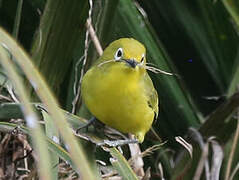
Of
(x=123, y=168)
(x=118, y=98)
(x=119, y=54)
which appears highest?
(x=119, y=54)

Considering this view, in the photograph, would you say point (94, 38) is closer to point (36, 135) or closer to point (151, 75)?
point (151, 75)

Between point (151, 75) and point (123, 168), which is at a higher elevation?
point (151, 75)

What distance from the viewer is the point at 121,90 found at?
4.60 ft

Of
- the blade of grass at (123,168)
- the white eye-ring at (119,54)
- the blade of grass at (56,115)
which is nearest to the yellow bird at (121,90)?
the white eye-ring at (119,54)

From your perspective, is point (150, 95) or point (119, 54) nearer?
point (119, 54)

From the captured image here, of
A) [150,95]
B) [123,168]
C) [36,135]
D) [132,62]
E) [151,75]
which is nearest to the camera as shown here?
[36,135]

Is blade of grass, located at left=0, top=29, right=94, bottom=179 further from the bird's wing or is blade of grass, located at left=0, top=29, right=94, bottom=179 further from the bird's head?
the bird's wing

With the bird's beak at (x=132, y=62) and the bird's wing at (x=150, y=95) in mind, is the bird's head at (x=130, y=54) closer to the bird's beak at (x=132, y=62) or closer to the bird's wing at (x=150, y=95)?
the bird's beak at (x=132, y=62)

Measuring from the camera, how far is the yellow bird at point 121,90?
138cm

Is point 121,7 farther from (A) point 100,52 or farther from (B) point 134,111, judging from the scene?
(B) point 134,111

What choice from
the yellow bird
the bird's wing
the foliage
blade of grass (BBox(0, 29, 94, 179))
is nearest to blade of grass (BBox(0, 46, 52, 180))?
blade of grass (BBox(0, 29, 94, 179))

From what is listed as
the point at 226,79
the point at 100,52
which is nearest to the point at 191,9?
the point at 226,79

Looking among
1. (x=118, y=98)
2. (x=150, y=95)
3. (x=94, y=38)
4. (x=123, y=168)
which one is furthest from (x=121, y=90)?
(x=123, y=168)

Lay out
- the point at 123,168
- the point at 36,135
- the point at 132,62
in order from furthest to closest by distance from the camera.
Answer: the point at 132,62, the point at 123,168, the point at 36,135
